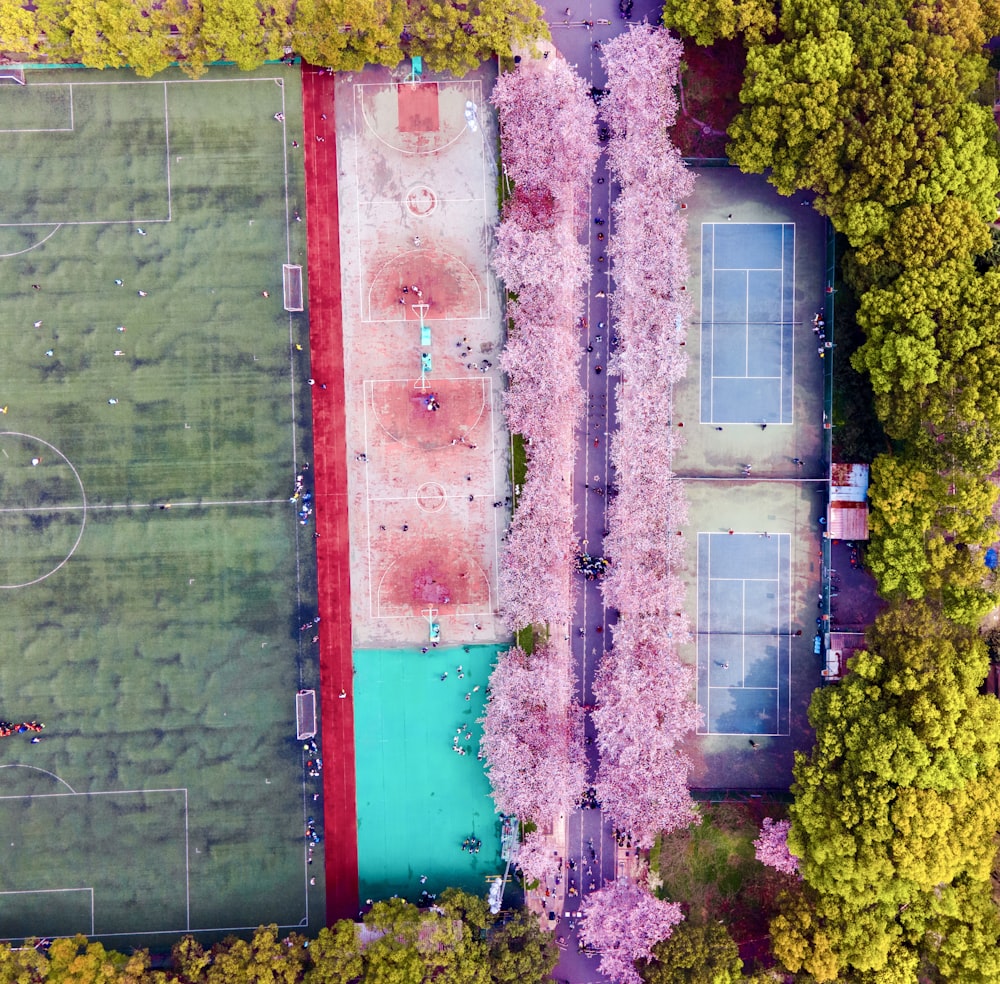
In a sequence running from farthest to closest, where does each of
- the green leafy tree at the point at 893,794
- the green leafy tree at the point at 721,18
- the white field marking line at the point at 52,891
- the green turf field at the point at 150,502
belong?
the green turf field at the point at 150,502 → the white field marking line at the point at 52,891 → the green leafy tree at the point at 721,18 → the green leafy tree at the point at 893,794

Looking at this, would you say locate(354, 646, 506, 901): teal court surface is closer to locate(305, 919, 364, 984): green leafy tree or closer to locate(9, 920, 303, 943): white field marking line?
locate(305, 919, 364, 984): green leafy tree

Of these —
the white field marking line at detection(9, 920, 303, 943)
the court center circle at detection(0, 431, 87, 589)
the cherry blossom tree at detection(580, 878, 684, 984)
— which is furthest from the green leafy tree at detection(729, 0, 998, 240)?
the white field marking line at detection(9, 920, 303, 943)

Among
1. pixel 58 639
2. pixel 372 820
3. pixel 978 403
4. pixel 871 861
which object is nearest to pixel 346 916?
pixel 372 820

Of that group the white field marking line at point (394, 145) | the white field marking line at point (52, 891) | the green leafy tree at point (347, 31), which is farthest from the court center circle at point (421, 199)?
the white field marking line at point (52, 891)

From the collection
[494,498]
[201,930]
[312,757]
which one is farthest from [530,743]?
[201,930]

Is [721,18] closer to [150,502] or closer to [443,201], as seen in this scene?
[443,201]

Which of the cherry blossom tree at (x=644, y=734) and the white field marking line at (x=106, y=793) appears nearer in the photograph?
the cherry blossom tree at (x=644, y=734)

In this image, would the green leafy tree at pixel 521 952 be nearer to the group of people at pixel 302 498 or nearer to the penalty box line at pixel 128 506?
the group of people at pixel 302 498
